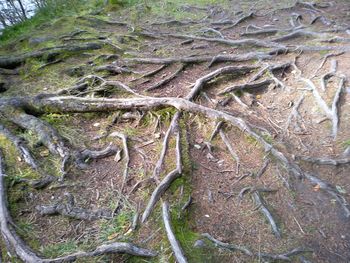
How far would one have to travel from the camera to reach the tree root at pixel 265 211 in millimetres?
2980

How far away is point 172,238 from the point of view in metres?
2.76

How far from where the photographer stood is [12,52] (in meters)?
7.14

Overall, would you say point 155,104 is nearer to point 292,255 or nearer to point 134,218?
point 134,218

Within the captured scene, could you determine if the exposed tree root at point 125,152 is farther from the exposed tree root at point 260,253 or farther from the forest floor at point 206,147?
the exposed tree root at point 260,253

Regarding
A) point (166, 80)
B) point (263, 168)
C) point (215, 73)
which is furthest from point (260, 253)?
point (166, 80)

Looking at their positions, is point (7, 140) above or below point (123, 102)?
above

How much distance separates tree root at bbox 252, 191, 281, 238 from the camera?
2.98 m

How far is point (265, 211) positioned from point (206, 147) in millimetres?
1152

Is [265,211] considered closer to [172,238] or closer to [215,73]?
[172,238]

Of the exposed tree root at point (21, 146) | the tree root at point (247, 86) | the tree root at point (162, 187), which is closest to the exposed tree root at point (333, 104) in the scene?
the tree root at point (247, 86)

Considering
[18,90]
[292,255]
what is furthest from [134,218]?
[18,90]

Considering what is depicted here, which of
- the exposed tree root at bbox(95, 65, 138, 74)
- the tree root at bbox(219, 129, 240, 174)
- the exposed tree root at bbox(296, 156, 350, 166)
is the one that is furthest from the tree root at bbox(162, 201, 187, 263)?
the exposed tree root at bbox(95, 65, 138, 74)

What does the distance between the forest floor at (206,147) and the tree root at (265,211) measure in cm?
2

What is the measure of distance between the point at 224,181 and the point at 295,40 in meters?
→ 4.23
